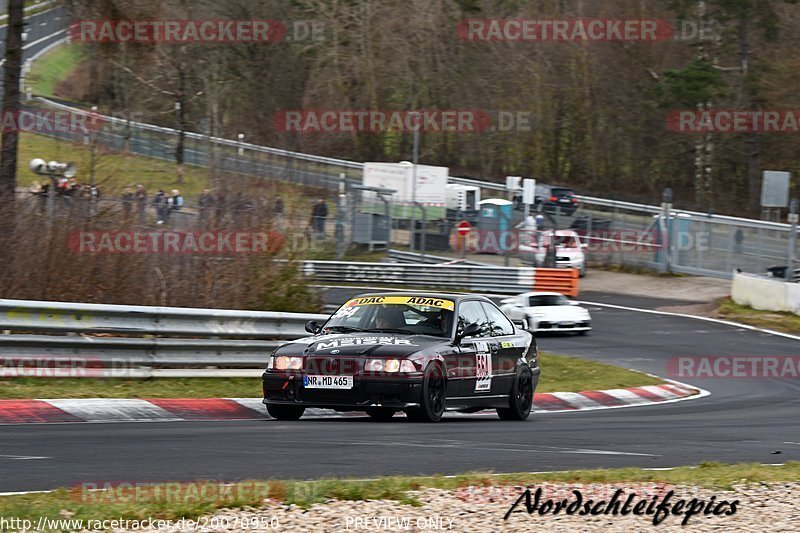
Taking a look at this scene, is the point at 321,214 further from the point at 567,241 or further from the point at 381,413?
the point at 381,413

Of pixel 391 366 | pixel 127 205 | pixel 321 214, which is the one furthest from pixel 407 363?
pixel 321 214

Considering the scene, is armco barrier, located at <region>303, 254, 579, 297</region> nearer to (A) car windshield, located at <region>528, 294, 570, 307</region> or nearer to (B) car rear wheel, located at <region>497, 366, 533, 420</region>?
(A) car windshield, located at <region>528, 294, 570, 307</region>

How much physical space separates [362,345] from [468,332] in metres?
1.37

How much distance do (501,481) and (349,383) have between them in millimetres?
3732

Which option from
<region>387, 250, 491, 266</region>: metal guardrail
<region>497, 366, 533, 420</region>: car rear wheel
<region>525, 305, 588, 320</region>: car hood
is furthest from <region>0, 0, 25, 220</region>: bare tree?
<region>387, 250, 491, 266</region>: metal guardrail

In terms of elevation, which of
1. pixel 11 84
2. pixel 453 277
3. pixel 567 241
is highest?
pixel 11 84

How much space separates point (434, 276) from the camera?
3450 centimetres

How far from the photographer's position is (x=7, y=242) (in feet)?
49.5

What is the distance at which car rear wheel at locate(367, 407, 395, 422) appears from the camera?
11.0 metres

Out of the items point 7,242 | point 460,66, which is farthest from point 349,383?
point 460,66

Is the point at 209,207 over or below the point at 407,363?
over

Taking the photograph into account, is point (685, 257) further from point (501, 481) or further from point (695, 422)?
point (501, 481)

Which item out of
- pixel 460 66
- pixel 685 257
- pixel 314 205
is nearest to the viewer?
pixel 314 205

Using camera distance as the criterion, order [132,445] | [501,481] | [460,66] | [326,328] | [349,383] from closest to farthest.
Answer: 1. [501,481]
2. [132,445]
3. [349,383]
4. [326,328]
5. [460,66]
